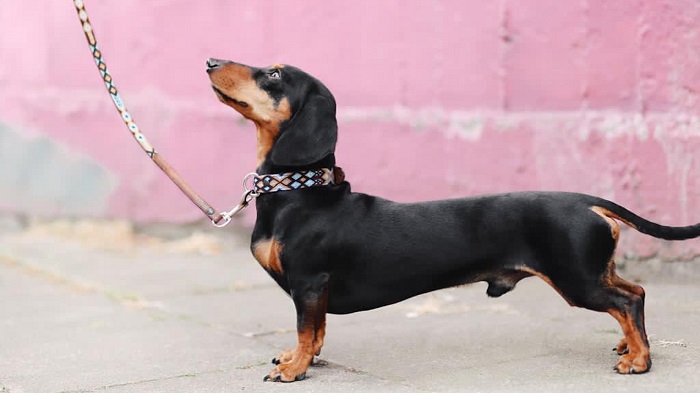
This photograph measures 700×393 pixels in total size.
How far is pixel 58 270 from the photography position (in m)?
7.33

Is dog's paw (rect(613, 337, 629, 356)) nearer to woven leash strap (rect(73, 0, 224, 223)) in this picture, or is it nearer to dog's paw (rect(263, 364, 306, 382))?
dog's paw (rect(263, 364, 306, 382))

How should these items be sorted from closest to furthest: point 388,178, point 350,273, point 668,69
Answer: point 350,273, point 668,69, point 388,178

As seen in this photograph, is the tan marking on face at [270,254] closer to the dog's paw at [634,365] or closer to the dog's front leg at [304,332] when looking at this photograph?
the dog's front leg at [304,332]

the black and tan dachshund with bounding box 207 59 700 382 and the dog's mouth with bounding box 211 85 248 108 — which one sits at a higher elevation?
the dog's mouth with bounding box 211 85 248 108

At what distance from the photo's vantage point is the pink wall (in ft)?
19.8

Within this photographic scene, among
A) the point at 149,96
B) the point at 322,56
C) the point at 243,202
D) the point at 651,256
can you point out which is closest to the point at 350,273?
the point at 243,202

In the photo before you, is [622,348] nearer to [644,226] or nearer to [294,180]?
Result: [644,226]

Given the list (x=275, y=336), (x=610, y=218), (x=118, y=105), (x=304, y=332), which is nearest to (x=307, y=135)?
(x=304, y=332)

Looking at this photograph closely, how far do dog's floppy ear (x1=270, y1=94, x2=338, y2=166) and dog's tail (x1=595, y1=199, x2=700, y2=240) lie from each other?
113 centimetres

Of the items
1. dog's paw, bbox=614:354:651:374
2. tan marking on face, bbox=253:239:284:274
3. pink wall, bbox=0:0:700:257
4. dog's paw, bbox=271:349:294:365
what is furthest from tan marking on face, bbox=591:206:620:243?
pink wall, bbox=0:0:700:257

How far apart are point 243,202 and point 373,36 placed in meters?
3.11

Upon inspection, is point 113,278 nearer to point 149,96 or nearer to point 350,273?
point 149,96

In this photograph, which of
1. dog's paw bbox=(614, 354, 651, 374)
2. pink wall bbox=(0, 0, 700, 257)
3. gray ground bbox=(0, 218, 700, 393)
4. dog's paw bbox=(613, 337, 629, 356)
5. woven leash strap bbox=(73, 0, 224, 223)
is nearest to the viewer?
dog's paw bbox=(614, 354, 651, 374)

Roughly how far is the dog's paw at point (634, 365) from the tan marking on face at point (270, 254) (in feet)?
4.66
